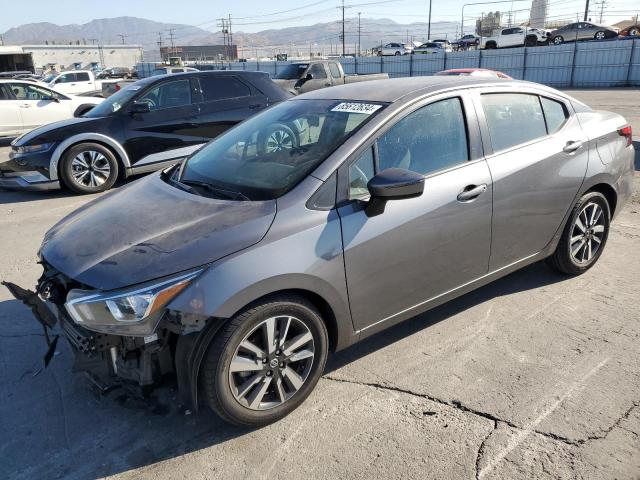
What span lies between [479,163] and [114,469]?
2.72 m

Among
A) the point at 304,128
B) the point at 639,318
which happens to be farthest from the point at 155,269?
the point at 639,318

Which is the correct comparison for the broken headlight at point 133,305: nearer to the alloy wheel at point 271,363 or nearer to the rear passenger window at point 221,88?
the alloy wheel at point 271,363

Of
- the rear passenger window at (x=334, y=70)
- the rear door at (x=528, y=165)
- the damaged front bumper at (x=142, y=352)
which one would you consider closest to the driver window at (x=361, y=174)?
the rear door at (x=528, y=165)

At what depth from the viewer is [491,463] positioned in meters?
2.47

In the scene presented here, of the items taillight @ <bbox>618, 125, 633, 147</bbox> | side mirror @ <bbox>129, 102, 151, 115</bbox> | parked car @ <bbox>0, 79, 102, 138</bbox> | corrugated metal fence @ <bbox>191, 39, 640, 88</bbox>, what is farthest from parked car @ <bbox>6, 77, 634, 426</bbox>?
corrugated metal fence @ <bbox>191, 39, 640, 88</bbox>

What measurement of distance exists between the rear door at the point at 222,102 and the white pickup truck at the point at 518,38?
3879 centimetres

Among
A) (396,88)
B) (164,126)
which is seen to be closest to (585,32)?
(164,126)

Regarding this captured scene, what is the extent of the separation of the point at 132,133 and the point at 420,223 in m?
6.00

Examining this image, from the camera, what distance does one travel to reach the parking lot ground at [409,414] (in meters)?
2.50

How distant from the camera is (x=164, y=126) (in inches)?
311

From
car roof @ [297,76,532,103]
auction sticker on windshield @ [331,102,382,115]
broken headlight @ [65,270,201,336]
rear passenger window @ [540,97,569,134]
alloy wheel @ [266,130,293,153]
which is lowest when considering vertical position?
broken headlight @ [65,270,201,336]

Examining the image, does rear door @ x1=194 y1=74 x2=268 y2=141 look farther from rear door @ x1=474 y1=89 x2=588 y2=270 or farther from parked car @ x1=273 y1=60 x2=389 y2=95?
parked car @ x1=273 y1=60 x2=389 y2=95

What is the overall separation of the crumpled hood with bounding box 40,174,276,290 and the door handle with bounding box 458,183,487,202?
1.22 metres

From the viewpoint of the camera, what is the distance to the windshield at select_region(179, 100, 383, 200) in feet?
9.94
